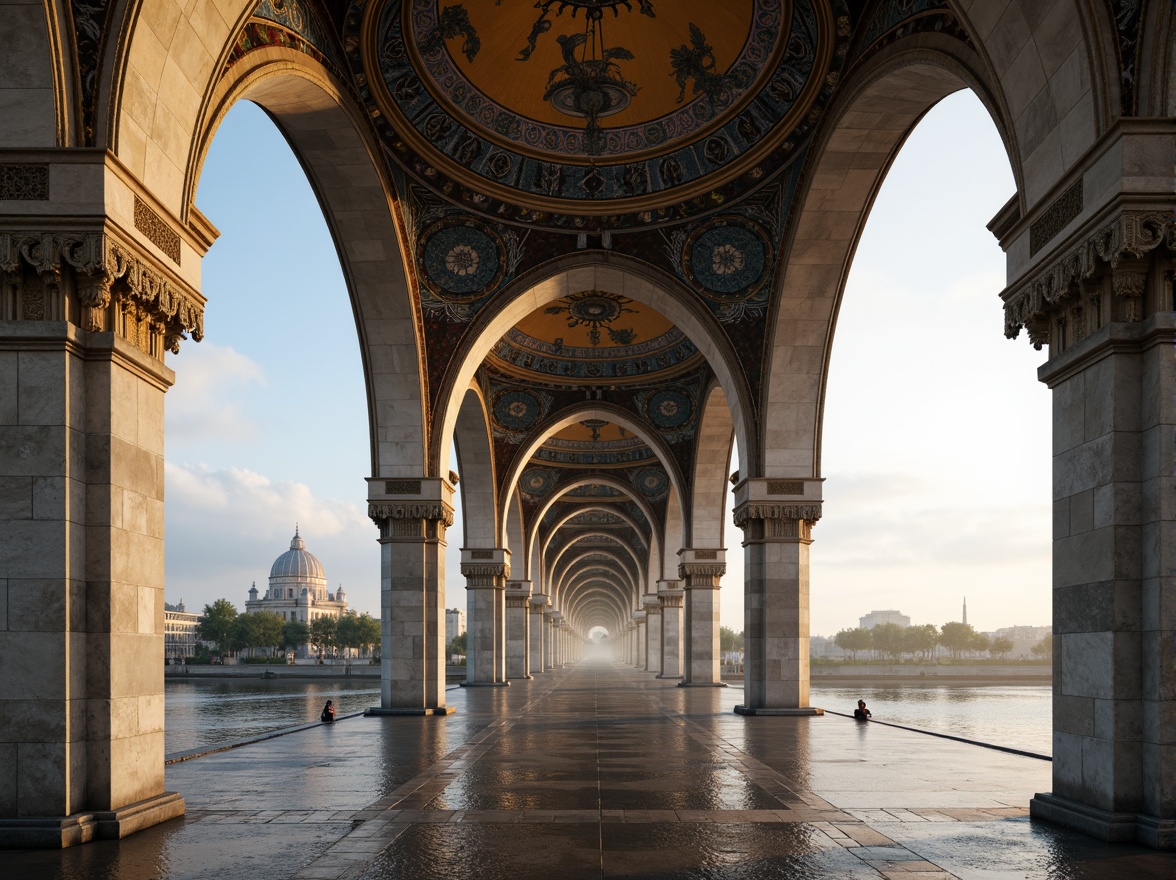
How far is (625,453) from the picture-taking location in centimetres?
3428

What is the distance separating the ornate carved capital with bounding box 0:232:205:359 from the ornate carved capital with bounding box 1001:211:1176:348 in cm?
632

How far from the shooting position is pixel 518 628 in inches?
1394

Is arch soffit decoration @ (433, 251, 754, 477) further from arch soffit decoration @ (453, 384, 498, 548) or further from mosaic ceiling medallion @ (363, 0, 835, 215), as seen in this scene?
arch soffit decoration @ (453, 384, 498, 548)

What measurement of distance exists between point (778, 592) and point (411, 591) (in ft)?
20.1

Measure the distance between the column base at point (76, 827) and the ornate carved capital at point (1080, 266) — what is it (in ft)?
23.0

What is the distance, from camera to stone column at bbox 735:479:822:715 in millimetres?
17156

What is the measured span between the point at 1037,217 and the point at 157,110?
6455mm

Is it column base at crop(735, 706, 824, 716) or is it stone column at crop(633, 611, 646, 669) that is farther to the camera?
stone column at crop(633, 611, 646, 669)

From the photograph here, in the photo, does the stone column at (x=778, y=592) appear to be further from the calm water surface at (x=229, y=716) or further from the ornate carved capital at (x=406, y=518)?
the calm water surface at (x=229, y=716)

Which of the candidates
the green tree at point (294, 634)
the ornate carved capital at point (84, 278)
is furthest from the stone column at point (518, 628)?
the green tree at point (294, 634)

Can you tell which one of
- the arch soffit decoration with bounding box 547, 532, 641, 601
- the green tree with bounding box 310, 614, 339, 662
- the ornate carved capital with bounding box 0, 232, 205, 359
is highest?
the ornate carved capital with bounding box 0, 232, 205, 359

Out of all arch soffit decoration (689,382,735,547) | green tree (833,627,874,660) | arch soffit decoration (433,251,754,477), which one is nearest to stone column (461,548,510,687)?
arch soffit decoration (689,382,735,547)

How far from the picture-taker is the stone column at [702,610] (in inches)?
1075

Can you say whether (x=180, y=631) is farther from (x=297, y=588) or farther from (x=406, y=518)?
(x=406, y=518)
